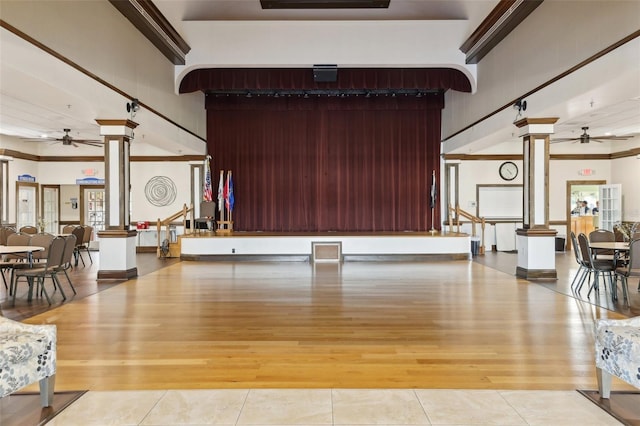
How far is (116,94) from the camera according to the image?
699cm

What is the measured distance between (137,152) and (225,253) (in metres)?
4.71

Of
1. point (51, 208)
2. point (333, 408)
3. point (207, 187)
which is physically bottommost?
point (333, 408)

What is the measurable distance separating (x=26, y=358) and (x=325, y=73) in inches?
322

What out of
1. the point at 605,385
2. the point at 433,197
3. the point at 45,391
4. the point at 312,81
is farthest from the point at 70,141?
the point at 605,385

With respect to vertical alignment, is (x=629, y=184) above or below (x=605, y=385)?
above

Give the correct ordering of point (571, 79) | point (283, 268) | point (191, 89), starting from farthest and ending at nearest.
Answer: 1. point (191, 89)
2. point (283, 268)
3. point (571, 79)

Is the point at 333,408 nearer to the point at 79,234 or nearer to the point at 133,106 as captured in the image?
the point at 133,106

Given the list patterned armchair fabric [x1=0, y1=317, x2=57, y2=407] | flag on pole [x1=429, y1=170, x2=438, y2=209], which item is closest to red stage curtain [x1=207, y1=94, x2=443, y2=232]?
flag on pole [x1=429, y1=170, x2=438, y2=209]

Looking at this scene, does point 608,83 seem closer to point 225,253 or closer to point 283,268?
point 283,268

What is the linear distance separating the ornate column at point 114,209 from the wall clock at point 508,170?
403 inches

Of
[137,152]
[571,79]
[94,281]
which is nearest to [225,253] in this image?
[94,281]

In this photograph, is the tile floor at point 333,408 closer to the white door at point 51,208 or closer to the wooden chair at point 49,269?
the wooden chair at point 49,269

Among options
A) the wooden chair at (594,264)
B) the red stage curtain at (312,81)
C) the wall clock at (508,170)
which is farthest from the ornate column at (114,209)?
the wall clock at (508,170)

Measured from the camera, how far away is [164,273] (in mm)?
8453
